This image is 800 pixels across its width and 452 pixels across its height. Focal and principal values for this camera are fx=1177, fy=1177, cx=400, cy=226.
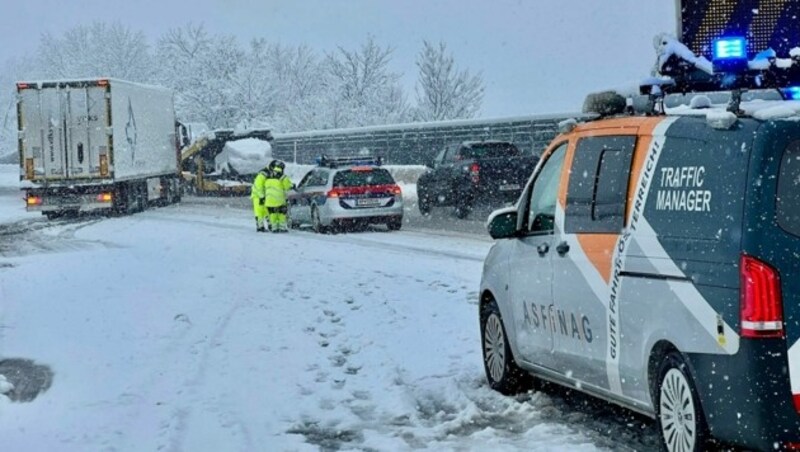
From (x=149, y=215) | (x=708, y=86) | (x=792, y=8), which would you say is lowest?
(x=149, y=215)

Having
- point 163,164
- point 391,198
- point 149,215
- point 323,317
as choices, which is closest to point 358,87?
point 163,164

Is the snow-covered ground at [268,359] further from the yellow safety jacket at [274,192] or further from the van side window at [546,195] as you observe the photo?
the yellow safety jacket at [274,192]

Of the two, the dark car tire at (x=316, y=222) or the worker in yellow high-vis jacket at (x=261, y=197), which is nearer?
the dark car tire at (x=316, y=222)

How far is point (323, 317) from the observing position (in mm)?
11938

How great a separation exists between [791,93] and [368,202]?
17731mm

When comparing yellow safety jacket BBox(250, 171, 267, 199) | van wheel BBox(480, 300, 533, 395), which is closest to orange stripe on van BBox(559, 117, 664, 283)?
van wheel BBox(480, 300, 533, 395)

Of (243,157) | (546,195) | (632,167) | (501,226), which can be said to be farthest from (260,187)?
(632,167)

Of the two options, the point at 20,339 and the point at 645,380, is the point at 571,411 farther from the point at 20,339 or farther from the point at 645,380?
the point at 20,339

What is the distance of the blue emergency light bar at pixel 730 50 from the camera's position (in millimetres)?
6103

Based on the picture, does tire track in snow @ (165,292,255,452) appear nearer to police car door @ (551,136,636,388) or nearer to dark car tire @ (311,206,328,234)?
police car door @ (551,136,636,388)

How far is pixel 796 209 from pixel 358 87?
69601 millimetres

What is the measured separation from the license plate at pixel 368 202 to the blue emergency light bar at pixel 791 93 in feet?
57.7

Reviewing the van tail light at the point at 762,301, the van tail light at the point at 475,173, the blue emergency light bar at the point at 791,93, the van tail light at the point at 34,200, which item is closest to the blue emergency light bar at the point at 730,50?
the blue emergency light bar at the point at 791,93

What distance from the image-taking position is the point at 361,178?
76.9 ft
